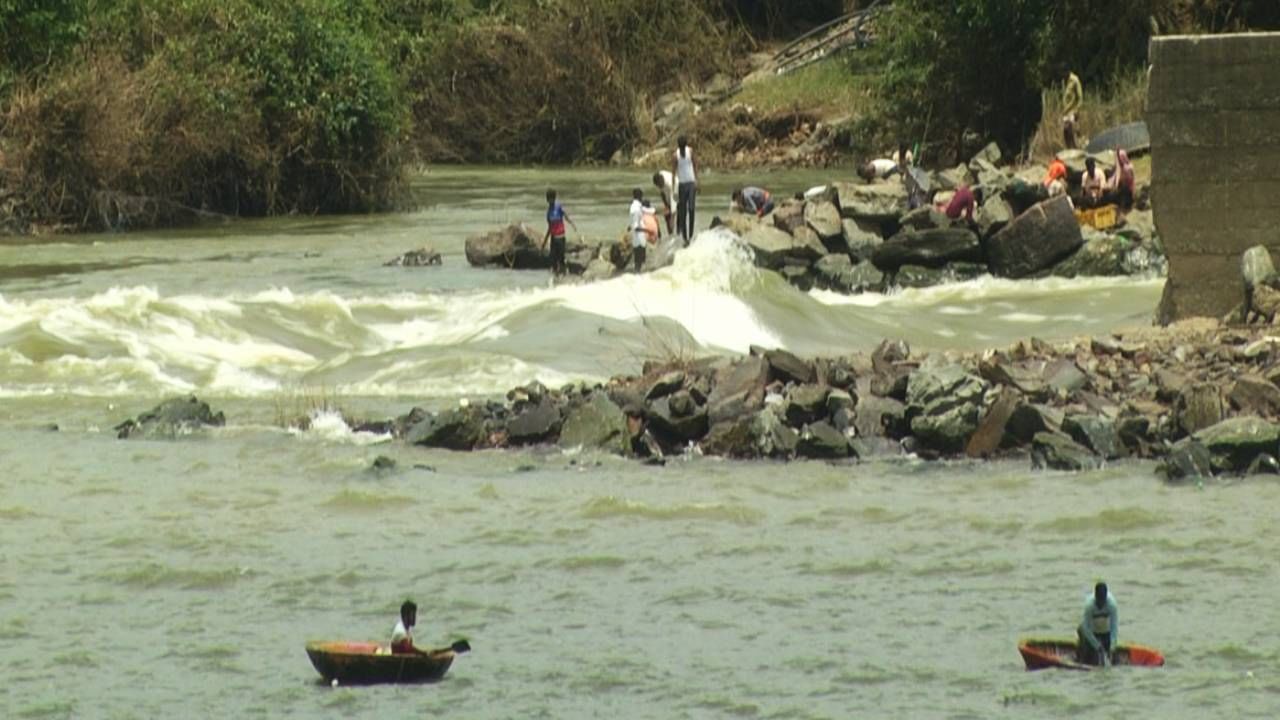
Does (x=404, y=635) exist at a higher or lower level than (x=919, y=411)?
lower

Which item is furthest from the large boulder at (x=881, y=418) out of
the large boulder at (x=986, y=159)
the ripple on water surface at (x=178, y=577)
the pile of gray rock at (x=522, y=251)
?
the large boulder at (x=986, y=159)

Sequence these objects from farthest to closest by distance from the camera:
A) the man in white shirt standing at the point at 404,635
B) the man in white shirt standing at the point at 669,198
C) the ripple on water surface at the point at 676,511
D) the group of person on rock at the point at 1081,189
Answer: the man in white shirt standing at the point at 669,198 → the group of person on rock at the point at 1081,189 → the ripple on water surface at the point at 676,511 → the man in white shirt standing at the point at 404,635

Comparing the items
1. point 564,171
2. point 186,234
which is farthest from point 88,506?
point 564,171

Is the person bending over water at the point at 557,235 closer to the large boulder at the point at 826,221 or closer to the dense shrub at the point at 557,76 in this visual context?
the large boulder at the point at 826,221

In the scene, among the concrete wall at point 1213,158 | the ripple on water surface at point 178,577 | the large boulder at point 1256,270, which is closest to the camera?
the ripple on water surface at point 178,577

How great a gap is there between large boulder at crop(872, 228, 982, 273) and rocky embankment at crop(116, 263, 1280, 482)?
9535 mm

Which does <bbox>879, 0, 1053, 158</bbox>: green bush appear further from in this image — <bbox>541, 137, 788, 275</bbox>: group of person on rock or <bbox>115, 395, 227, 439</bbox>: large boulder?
<bbox>115, 395, 227, 439</bbox>: large boulder

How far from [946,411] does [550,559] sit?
3.73 metres

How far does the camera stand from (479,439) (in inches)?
764

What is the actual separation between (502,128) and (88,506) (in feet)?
139

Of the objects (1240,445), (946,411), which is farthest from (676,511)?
(1240,445)

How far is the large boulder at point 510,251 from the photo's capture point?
1305 inches

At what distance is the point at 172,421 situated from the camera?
67.8 feet

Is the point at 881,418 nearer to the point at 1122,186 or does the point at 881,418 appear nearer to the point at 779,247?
the point at 779,247
